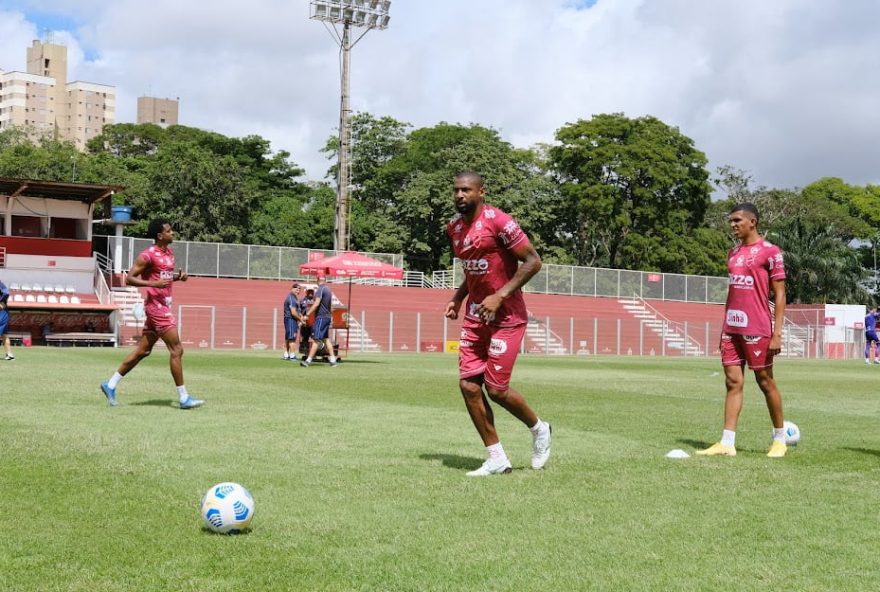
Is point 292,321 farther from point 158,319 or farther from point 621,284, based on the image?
point 621,284

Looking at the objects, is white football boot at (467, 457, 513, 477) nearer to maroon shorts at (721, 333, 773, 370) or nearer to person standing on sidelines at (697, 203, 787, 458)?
person standing on sidelines at (697, 203, 787, 458)

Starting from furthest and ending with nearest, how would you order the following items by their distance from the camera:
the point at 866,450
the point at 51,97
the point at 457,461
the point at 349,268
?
the point at 51,97
the point at 349,268
the point at 866,450
the point at 457,461

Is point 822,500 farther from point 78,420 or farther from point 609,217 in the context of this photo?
point 609,217

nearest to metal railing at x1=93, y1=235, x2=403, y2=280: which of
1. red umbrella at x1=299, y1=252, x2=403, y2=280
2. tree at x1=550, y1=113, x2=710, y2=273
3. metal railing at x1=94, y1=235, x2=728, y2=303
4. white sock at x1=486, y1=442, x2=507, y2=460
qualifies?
metal railing at x1=94, y1=235, x2=728, y2=303

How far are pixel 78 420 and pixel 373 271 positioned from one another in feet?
58.7

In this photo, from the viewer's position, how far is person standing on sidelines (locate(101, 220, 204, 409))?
12102mm

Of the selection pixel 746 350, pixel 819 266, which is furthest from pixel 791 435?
pixel 819 266

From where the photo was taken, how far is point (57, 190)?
45.8 m

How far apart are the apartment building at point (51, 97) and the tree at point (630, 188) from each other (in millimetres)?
136879

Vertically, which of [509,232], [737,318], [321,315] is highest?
[509,232]

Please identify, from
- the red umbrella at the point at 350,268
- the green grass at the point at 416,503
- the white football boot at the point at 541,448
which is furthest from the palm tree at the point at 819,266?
the white football boot at the point at 541,448

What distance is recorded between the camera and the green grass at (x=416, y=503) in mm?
4699

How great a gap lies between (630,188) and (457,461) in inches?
2371

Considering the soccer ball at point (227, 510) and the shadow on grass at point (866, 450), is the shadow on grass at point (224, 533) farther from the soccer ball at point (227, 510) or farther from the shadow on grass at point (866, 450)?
the shadow on grass at point (866, 450)
